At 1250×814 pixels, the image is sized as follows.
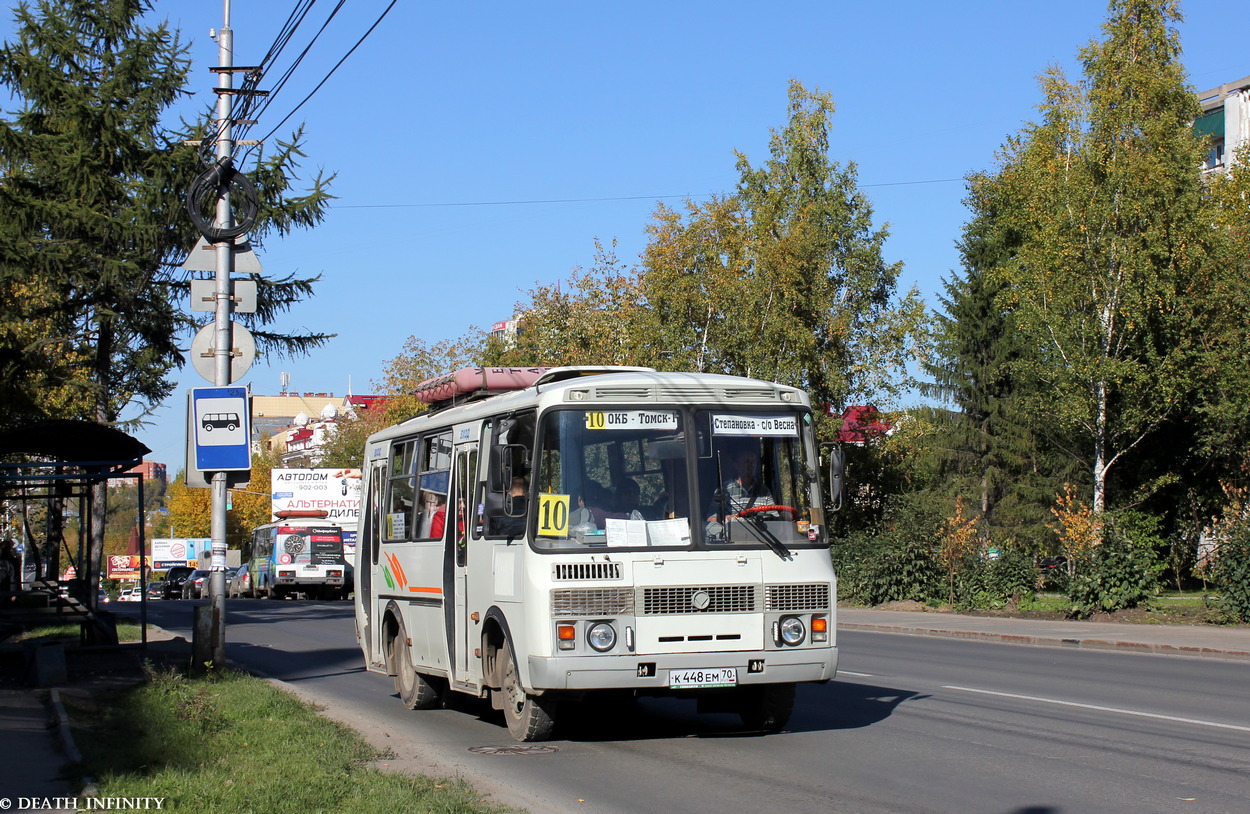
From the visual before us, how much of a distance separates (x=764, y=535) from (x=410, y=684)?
4.96 m

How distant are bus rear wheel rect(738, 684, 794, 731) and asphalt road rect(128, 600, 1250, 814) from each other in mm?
204

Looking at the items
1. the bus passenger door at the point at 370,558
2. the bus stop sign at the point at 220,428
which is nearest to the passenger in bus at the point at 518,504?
the bus passenger door at the point at 370,558

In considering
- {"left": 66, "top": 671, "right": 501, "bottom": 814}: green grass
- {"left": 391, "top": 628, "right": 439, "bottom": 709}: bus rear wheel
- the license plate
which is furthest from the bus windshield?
{"left": 391, "top": 628, "right": 439, "bottom": 709}: bus rear wheel

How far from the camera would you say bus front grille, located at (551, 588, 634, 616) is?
9.53 m

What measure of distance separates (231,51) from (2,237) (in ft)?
31.6

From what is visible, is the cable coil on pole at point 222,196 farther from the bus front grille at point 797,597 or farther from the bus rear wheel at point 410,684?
the bus front grille at point 797,597

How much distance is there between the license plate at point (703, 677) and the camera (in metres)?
9.59

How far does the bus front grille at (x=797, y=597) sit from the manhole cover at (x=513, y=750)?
82.5 inches

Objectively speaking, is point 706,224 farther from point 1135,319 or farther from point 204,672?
point 204,672

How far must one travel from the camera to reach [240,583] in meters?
58.9

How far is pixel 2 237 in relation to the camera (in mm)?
23750

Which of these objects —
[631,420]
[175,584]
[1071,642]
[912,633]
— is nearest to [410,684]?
[631,420]

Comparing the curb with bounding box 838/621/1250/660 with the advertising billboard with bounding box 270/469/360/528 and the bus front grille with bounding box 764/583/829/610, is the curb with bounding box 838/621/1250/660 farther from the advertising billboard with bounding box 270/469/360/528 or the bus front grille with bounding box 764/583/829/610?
the advertising billboard with bounding box 270/469/360/528

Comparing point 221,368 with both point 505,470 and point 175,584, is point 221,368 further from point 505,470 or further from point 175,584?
point 175,584
